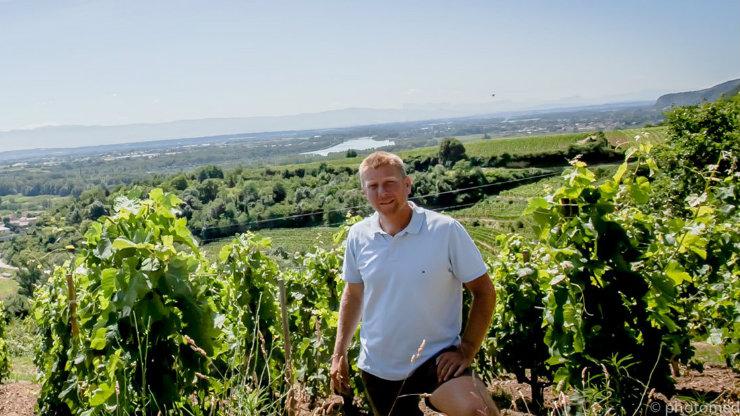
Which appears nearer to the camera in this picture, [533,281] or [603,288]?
[603,288]

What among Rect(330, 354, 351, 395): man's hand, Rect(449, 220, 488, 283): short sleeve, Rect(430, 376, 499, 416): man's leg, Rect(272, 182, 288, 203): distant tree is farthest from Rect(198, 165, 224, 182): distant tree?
Rect(430, 376, 499, 416): man's leg

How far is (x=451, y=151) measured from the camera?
82.1m

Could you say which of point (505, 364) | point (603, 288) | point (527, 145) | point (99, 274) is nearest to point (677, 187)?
point (505, 364)

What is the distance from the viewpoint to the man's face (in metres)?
2.71

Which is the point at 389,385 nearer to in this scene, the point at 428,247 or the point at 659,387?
the point at 428,247

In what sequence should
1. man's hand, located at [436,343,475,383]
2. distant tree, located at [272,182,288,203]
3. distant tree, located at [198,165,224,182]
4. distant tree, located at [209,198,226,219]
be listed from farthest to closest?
distant tree, located at [198,165,224,182] → distant tree, located at [272,182,288,203] → distant tree, located at [209,198,226,219] → man's hand, located at [436,343,475,383]

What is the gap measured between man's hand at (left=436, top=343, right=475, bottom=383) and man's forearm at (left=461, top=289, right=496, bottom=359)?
0.07 m

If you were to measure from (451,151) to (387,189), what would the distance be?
265 feet

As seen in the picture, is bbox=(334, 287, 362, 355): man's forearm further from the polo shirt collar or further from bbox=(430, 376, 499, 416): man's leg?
bbox=(430, 376, 499, 416): man's leg

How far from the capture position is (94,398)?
3201mm

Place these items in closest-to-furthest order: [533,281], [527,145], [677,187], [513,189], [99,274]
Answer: [99,274] → [533,281] → [677,187] → [513,189] → [527,145]

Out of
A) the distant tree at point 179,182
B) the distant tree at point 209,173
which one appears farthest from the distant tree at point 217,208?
the distant tree at point 209,173

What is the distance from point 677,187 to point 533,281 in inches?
807

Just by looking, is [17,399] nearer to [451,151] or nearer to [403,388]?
[403,388]
